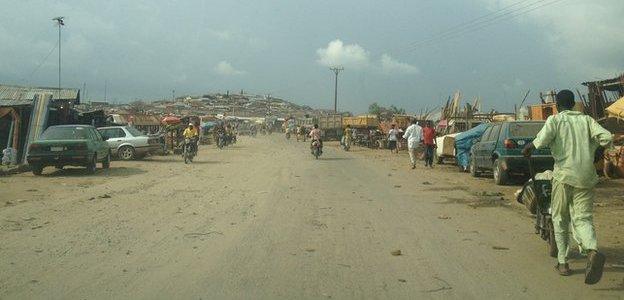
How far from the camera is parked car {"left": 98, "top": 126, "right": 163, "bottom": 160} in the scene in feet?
86.6

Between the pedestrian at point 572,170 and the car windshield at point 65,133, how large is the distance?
16.7m

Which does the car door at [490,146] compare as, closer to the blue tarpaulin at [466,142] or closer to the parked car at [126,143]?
the blue tarpaulin at [466,142]

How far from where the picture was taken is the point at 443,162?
24844 mm

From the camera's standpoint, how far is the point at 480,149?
17016 mm

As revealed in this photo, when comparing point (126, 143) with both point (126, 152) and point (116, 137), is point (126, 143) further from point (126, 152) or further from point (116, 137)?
point (116, 137)

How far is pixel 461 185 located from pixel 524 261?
912 centimetres

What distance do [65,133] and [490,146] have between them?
13288 millimetres

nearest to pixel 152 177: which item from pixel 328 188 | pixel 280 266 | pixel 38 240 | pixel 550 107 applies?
pixel 328 188

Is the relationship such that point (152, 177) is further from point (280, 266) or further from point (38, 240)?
point (280, 266)

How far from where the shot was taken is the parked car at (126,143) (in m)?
26.4

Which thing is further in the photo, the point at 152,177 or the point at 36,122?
the point at 36,122

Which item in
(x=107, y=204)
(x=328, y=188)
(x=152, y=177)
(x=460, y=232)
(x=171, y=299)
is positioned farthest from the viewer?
(x=152, y=177)

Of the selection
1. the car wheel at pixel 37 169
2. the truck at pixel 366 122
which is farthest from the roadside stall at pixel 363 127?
the car wheel at pixel 37 169

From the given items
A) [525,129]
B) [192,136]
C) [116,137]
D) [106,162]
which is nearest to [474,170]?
[525,129]
